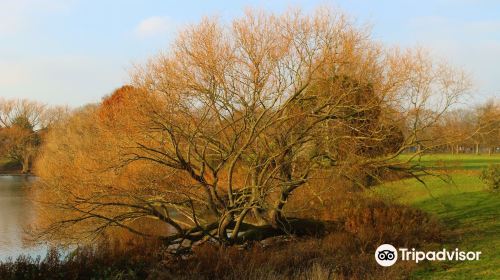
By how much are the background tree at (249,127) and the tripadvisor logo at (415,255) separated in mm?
2285

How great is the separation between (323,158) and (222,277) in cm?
509

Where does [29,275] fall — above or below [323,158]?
below

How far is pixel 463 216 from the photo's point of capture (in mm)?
15570

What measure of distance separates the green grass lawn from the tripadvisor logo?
1.10 ft

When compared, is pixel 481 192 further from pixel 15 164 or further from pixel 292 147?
pixel 15 164

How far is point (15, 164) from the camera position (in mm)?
57062

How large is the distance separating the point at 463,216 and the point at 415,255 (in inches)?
256

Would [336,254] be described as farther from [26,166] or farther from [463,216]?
[26,166]

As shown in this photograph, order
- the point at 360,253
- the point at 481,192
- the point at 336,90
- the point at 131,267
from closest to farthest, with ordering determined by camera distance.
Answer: the point at 131,267
the point at 360,253
the point at 336,90
the point at 481,192

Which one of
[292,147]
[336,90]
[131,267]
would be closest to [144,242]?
[131,267]

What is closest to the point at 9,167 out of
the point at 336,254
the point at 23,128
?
the point at 23,128

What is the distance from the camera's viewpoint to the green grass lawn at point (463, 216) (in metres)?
8.55

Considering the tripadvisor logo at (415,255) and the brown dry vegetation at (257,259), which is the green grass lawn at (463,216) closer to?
the tripadvisor logo at (415,255)

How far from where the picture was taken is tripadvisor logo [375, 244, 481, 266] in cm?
960
